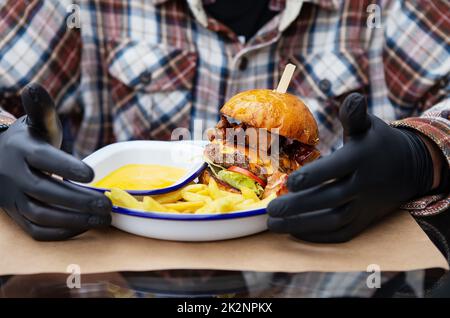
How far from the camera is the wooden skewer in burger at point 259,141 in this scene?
4.91ft

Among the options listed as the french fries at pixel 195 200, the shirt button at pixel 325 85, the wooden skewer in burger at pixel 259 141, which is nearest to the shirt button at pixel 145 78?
the shirt button at pixel 325 85

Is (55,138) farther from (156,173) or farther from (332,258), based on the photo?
(332,258)

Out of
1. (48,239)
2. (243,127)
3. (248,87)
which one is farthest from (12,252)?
(248,87)

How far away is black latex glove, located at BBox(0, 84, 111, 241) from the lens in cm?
129

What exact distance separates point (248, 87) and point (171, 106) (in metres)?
0.35

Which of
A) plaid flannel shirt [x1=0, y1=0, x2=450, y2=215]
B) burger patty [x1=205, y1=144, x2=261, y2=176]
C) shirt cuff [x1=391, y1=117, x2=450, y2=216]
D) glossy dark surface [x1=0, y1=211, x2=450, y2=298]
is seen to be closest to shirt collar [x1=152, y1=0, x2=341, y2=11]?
plaid flannel shirt [x1=0, y1=0, x2=450, y2=215]

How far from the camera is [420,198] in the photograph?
Result: 64.5 inches

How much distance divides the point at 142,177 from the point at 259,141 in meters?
0.38

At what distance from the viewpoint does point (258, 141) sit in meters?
1.53

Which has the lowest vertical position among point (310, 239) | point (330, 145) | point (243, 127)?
point (330, 145)

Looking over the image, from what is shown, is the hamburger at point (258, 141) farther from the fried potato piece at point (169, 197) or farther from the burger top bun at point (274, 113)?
the fried potato piece at point (169, 197)

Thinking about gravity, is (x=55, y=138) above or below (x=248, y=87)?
above

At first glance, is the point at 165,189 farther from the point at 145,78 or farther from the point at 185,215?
the point at 145,78

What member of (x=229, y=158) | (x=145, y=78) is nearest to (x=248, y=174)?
(x=229, y=158)
